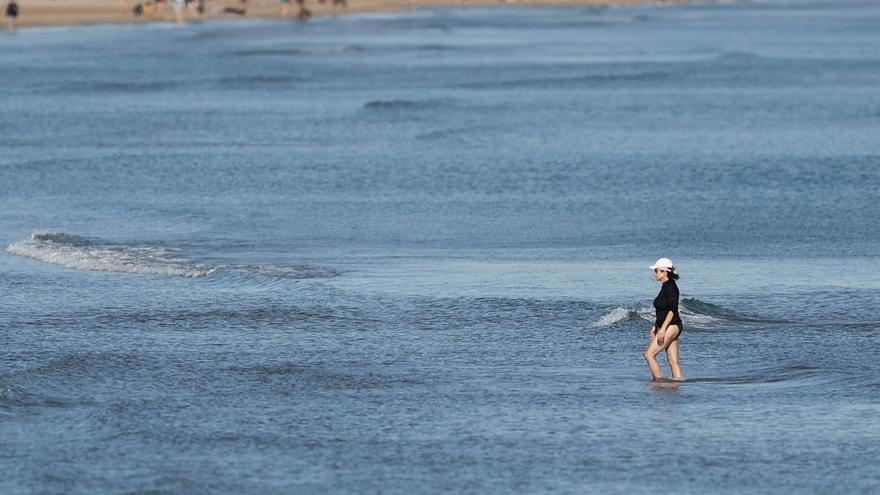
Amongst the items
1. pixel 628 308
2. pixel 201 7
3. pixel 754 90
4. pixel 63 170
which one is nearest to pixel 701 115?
pixel 754 90

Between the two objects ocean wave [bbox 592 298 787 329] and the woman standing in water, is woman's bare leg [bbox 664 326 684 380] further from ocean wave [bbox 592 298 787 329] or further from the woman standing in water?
ocean wave [bbox 592 298 787 329]

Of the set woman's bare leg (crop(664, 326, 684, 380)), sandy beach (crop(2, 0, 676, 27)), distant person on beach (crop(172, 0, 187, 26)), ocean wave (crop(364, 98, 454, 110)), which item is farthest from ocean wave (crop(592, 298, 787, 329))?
distant person on beach (crop(172, 0, 187, 26))

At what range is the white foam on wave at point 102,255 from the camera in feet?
81.7

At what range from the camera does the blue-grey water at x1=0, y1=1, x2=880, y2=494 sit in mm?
14953

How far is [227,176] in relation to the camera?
37.8 meters

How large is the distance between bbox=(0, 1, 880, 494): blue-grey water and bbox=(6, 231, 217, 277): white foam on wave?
10cm

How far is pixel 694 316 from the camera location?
21188 millimetres

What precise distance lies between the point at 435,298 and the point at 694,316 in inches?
141

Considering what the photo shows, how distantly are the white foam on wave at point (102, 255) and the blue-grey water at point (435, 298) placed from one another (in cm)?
10

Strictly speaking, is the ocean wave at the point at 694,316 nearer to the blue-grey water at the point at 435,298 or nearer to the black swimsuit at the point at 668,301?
the blue-grey water at the point at 435,298

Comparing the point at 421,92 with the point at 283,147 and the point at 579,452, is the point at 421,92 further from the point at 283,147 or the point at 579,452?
the point at 579,452

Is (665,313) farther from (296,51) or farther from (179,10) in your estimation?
(179,10)

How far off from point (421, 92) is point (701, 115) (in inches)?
571

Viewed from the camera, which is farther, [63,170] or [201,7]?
[201,7]
